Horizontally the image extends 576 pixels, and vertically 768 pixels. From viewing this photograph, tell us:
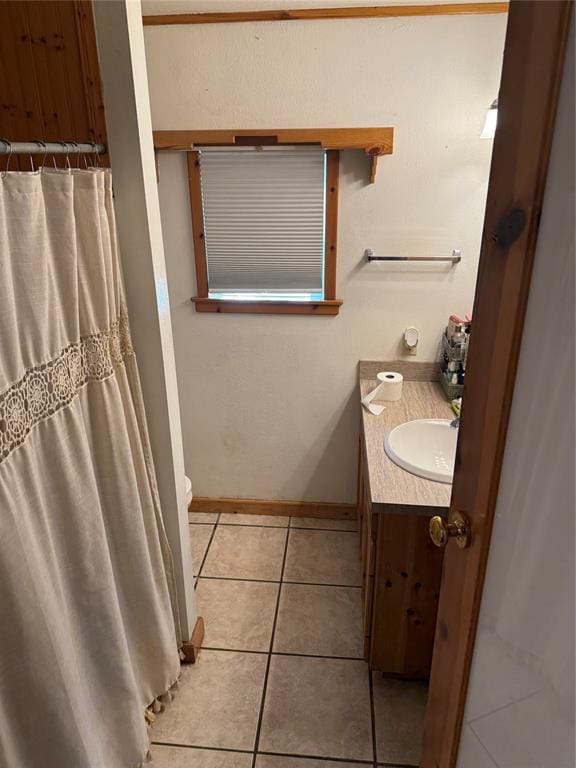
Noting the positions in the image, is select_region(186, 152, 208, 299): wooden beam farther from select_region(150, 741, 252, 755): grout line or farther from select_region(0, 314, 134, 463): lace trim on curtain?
select_region(150, 741, 252, 755): grout line

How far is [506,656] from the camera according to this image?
849mm

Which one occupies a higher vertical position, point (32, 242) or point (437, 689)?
point (32, 242)

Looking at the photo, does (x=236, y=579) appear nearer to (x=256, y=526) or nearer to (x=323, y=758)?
(x=256, y=526)

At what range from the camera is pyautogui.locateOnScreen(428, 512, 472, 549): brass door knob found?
3.09 ft

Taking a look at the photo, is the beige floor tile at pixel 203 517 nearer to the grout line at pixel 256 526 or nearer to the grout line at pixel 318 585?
the grout line at pixel 256 526

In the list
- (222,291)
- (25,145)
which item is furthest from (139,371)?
(222,291)

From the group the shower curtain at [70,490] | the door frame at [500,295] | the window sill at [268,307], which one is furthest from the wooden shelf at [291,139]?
the door frame at [500,295]

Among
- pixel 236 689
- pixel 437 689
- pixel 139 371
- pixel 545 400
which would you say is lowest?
pixel 236 689

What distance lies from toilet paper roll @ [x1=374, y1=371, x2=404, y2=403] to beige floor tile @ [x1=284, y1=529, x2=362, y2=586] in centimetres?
78

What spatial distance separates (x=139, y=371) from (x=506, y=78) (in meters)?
1.22

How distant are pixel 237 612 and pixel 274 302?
136 centimetres

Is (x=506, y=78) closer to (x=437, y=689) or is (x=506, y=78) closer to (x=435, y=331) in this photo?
(x=437, y=689)

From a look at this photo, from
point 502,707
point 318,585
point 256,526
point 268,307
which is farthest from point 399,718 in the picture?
point 268,307

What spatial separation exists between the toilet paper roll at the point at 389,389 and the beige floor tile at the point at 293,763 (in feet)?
4.38
